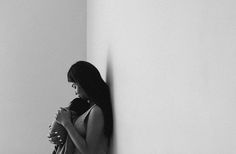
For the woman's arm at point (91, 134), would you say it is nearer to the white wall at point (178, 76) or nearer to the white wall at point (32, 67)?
the white wall at point (178, 76)

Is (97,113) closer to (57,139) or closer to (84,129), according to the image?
(84,129)

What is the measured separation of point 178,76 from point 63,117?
140 cm

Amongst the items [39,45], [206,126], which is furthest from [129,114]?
[39,45]

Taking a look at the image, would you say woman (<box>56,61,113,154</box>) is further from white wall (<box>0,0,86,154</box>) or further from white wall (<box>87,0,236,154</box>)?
white wall (<box>0,0,86,154</box>)

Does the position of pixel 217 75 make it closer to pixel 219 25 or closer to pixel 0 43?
pixel 219 25

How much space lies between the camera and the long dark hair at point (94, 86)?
7.34 ft

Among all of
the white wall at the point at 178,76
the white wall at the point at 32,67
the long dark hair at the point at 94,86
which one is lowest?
the white wall at the point at 32,67

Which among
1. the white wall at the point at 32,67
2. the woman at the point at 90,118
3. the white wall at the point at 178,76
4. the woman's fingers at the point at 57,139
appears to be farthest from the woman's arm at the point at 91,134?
the white wall at the point at 32,67

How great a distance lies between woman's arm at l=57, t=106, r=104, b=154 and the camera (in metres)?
2.20

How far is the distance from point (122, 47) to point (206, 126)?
104cm

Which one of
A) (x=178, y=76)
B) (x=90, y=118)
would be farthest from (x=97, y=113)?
(x=178, y=76)

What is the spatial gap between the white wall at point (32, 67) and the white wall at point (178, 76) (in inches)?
84.0

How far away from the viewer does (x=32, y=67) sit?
3.96 metres

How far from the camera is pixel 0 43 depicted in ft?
12.9
